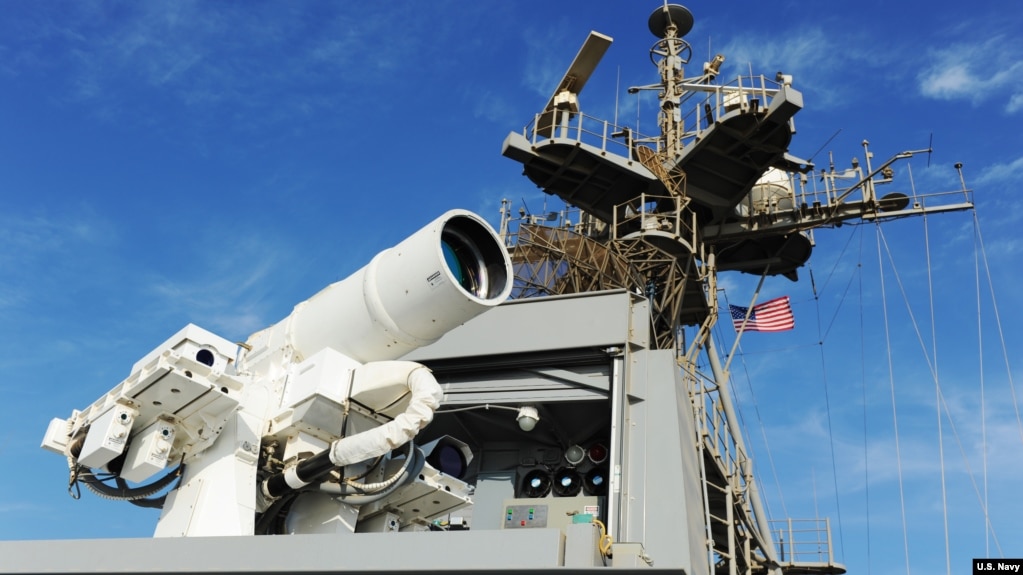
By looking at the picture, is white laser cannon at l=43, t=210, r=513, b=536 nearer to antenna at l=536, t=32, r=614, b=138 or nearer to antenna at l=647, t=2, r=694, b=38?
antenna at l=536, t=32, r=614, b=138

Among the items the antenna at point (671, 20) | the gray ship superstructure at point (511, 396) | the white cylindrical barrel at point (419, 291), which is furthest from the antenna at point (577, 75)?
the white cylindrical barrel at point (419, 291)

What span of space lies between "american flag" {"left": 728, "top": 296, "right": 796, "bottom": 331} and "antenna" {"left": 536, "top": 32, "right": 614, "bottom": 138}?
6060 mm

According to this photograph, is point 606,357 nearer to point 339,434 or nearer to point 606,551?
point 339,434

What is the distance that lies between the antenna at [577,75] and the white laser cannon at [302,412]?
35.3 ft

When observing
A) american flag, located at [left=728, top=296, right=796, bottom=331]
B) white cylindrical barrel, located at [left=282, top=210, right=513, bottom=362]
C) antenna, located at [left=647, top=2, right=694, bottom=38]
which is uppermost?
antenna, located at [left=647, top=2, right=694, bottom=38]

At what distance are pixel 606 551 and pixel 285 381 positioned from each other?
340 centimetres

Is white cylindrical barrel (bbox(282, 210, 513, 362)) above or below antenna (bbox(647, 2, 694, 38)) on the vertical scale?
below

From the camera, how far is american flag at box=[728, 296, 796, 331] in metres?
19.5

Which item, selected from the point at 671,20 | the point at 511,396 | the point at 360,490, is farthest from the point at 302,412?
the point at 671,20

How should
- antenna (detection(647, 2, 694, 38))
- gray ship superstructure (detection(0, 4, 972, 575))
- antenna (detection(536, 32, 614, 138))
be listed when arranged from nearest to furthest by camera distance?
gray ship superstructure (detection(0, 4, 972, 575)) < antenna (detection(536, 32, 614, 138)) < antenna (detection(647, 2, 694, 38))

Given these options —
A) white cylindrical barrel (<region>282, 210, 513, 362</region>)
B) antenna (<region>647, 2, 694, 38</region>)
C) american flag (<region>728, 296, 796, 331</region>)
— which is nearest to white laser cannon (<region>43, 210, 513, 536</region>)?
white cylindrical barrel (<region>282, 210, 513, 362</region>)

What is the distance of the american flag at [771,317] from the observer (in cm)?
1950

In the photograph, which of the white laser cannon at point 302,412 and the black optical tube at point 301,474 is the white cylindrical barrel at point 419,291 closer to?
the white laser cannon at point 302,412

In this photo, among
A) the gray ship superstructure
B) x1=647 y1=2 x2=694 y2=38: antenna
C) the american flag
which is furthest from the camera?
x1=647 y1=2 x2=694 y2=38: antenna
